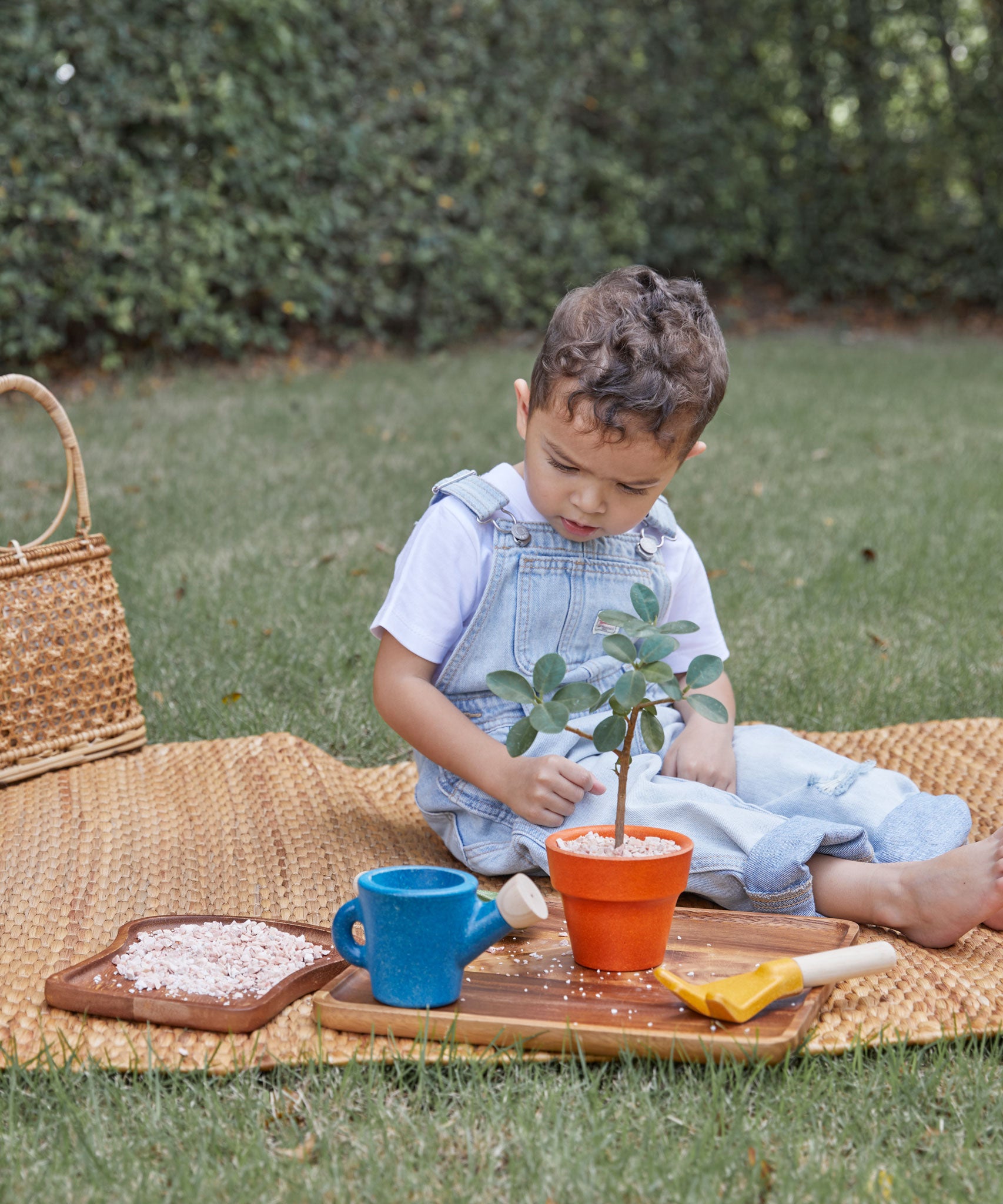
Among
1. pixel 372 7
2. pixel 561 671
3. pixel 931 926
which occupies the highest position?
pixel 372 7

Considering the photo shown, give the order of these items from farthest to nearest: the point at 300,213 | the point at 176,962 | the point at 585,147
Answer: the point at 585,147
the point at 300,213
the point at 176,962

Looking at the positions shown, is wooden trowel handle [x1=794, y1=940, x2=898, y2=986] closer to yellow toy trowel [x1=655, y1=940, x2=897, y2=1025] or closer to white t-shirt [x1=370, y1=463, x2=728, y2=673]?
yellow toy trowel [x1=655, y1=940, x2=897, y2=1025]

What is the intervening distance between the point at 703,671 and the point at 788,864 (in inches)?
17.3

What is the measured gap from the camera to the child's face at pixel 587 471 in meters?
1.77

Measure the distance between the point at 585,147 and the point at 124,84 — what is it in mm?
3339

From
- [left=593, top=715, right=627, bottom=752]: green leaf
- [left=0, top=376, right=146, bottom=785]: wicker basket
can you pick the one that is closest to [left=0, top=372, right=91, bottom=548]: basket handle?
[left=0, top=376, right=146, bottom=785]: wicker basket

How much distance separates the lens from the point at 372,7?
6566 mm

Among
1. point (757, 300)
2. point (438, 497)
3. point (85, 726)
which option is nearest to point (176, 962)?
point (438, 497)

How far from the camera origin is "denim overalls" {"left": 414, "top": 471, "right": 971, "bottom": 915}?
1.86 m

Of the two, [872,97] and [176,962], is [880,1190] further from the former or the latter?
[872,97]

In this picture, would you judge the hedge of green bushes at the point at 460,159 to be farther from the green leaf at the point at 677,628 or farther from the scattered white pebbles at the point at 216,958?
the green leaf at the point at 677,628

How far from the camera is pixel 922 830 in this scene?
1941 mm

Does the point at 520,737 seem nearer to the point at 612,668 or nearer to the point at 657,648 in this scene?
the point at 657,648

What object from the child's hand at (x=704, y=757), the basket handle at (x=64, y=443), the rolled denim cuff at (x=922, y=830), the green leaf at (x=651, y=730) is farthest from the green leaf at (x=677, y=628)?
the basket handle at (x=64, y=443)
